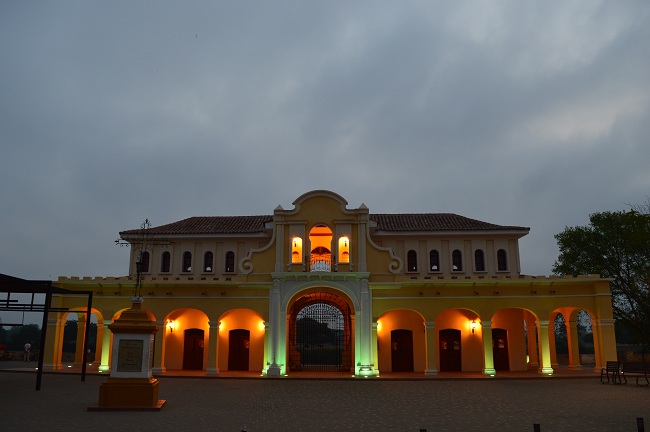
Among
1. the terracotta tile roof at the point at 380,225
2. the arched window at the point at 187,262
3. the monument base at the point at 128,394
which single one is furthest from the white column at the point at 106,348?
the monument base at the point at 128,394

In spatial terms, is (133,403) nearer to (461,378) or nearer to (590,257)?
(461,378)

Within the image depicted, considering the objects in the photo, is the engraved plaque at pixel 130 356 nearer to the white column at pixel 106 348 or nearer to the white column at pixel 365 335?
the white column at pixel 106 348

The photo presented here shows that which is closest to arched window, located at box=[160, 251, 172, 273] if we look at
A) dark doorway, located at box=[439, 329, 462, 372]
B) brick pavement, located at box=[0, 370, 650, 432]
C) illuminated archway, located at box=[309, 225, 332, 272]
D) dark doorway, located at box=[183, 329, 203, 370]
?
dark doorway, located at box=[183, 329, 203, 370]

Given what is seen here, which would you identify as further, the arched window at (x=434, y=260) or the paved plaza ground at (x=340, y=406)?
the arched window at (x=434, y=260)

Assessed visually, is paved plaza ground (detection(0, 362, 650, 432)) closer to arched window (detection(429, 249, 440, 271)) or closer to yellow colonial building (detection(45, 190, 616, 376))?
yellow colonial building (detection(45, 190, 616, 376))

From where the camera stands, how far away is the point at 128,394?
1463 cm

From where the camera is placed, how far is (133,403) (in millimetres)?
14562

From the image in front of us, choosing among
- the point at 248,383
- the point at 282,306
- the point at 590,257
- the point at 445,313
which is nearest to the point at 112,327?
the point at 248,383

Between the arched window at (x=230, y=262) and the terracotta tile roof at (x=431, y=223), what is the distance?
9030 millimetres

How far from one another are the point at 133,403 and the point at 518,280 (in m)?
20.0

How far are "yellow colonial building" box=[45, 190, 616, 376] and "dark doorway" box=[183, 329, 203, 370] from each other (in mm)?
58

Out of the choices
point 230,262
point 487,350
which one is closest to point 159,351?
point 230,262

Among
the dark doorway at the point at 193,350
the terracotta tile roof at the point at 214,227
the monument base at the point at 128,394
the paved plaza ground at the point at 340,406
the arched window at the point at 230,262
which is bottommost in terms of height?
the paved plaza ground at the point at 340,406

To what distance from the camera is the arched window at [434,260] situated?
31.9 meters
